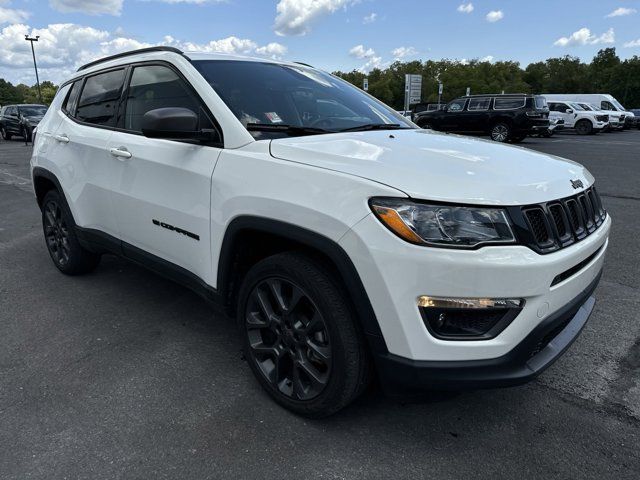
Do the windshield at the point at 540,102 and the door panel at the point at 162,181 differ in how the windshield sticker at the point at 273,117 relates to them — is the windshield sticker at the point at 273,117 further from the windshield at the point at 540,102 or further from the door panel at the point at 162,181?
the windshield at the point at 540,102

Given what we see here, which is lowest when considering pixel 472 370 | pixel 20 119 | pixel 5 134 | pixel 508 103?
pixel 5 134

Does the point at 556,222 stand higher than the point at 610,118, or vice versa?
the point at 556,222

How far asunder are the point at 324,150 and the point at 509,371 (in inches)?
48.3

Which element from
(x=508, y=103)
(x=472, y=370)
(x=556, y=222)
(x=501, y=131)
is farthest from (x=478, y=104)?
(x=472, y=370)

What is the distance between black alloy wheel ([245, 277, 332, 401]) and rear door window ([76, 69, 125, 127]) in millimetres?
1935

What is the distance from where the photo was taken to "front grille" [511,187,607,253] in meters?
1.93

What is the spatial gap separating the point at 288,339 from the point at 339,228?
2.35ft

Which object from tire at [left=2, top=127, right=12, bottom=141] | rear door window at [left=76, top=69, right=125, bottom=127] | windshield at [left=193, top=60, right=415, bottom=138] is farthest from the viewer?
tire at [left=2, top=127, right=12, bottom=141]

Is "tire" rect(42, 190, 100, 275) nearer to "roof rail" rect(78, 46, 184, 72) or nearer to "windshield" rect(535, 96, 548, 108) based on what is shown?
"roof rail" rect(78, 46, 184, 72)

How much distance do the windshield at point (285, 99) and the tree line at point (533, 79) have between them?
7035cm

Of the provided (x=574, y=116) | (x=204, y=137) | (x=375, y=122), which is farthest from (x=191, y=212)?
(x=574, y=116)

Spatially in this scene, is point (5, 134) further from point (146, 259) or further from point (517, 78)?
point (517, 78)

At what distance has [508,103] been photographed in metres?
19.0

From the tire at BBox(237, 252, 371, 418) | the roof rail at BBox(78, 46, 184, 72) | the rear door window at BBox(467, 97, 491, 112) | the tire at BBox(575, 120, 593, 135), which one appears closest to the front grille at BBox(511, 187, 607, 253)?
the tire at BBox(237, 252, 371, 418)
